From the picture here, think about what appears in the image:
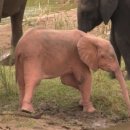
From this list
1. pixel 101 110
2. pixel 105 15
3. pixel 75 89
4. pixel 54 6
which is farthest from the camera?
pixel 54 6

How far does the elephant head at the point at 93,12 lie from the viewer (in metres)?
8.08

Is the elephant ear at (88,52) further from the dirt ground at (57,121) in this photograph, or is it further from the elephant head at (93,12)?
the elephant head at (93,12)

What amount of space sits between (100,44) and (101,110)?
2.41 ft

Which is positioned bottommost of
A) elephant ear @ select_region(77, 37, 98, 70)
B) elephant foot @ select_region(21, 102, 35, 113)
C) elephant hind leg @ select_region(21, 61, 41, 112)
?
elephant foot @ select_region(21, 102, 35, 113)

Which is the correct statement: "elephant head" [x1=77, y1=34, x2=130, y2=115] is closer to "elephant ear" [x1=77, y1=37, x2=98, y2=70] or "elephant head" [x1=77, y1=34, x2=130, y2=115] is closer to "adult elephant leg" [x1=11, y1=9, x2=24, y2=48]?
"elephant ear" [x1=77, y1=37, x2=98, y2=70]

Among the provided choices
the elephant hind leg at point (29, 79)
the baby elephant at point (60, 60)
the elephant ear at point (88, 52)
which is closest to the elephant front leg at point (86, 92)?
the baby elephant at point (60, 60)

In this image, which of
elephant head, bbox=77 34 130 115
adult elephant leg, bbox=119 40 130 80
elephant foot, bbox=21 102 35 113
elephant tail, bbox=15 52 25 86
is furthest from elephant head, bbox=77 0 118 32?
elephant foot, bbox=21 102 35 113

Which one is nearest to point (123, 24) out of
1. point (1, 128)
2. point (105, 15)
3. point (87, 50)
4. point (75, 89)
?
point (105, 15)

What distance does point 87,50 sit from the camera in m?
6.48

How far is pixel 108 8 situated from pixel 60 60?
190 centimetres

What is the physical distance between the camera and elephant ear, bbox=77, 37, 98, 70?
645 centimetres

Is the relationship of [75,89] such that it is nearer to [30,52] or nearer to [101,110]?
[101,110]

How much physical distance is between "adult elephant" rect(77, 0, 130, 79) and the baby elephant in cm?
158

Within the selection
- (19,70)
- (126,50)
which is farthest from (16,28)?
(19,70)
